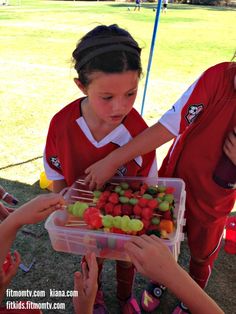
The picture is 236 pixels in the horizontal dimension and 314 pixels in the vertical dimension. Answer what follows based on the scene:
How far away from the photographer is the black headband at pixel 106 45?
1250 mm

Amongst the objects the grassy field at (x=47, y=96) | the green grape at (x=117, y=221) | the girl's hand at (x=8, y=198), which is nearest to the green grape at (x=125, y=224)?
the green grape at (x=117, y=221)

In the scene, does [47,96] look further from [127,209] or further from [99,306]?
[127,209]

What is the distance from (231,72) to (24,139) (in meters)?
2.77

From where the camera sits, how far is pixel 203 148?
138 cm

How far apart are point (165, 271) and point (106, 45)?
0.81 meters

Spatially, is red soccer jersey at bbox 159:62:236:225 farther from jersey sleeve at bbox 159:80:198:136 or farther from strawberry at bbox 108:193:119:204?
strawberry at bbox 108:193:119:204

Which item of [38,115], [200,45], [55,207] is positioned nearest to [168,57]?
[200,45]

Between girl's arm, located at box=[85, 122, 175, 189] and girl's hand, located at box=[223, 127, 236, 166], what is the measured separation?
21 cm

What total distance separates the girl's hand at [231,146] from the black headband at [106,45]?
49cm

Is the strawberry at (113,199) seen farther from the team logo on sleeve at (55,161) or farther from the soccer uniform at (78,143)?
the team logo on sleeve at (55,161)

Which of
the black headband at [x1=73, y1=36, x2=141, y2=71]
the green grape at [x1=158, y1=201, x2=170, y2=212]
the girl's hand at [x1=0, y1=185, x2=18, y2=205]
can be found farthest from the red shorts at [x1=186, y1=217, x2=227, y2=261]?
the girl's hand at [x1=0, y1=185, x2=18, y2=205]

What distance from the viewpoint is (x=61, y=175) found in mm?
1566

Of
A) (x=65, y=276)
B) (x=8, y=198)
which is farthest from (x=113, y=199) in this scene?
(x=8, y=198)

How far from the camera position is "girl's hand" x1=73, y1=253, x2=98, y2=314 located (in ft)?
3.42
